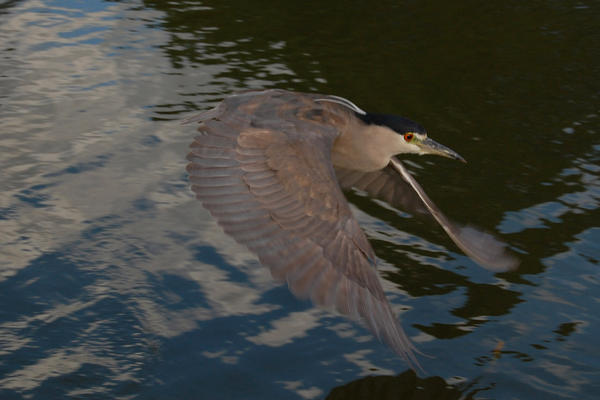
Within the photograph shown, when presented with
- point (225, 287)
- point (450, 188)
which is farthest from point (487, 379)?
point (450, 188)

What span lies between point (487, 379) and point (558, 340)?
609mm

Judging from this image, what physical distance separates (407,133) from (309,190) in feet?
3.54

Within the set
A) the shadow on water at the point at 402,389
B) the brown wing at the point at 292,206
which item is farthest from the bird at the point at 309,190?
the shadow on water at the point at 402,389

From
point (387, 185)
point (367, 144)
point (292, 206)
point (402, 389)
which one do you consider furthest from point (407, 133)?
point (402, 389)

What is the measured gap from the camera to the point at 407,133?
486 cm

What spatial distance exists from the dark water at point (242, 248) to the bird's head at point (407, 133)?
2.27 ft

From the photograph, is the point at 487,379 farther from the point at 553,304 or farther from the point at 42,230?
the point at 42,230

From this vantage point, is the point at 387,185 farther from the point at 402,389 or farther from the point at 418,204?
the point at 402,389

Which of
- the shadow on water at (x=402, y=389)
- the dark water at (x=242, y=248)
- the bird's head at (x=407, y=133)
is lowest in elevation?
the shadow on water at (x=402, y=389)

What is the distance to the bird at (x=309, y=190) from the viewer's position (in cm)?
367

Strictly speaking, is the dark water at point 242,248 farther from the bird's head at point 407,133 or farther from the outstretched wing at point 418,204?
the bird's head at point 407,133

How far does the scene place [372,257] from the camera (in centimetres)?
388

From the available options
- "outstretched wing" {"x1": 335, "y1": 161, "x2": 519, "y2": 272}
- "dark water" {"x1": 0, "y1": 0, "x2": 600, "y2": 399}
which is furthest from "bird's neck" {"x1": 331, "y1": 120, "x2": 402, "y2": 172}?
"dark water" {"x1": 0, "y1": 0, "x2": 600, "y2": 399}

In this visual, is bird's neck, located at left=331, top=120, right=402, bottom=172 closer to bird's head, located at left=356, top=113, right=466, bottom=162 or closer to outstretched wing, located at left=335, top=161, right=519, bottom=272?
bird's head, located at left=356, top=113, right=466, bottom=162
